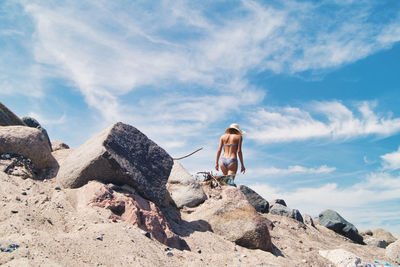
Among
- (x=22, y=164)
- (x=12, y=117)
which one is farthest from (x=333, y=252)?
(x=12, y=117)

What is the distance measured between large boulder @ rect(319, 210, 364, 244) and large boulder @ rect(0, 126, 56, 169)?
8411mm

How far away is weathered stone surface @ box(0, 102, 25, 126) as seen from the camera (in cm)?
621

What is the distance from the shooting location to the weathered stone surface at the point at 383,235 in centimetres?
1186

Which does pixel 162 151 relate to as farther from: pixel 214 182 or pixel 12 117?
pixel 12 117

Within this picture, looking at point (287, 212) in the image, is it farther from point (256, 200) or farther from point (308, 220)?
point (308, 220)

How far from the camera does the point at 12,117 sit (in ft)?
21.7

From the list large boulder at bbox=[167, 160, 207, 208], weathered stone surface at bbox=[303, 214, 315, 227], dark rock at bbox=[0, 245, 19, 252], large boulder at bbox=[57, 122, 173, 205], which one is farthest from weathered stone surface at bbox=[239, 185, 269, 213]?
dark rock at bbox=[0, 245, 19, 252]

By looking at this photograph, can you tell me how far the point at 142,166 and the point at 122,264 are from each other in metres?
2.32

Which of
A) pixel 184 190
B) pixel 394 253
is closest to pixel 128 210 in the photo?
pixel 184 190

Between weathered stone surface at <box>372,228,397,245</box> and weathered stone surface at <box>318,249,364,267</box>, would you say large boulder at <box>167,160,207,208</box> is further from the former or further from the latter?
weathered stone surface at <box>372,228,397,245</box>

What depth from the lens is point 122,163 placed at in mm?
4898

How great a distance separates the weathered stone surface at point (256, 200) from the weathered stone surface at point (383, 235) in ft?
19.4

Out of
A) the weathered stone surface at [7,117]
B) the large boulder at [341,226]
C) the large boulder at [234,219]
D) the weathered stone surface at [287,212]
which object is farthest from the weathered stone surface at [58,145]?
the large boulder at [341,226]

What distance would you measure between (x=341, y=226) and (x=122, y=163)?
7719 mm
